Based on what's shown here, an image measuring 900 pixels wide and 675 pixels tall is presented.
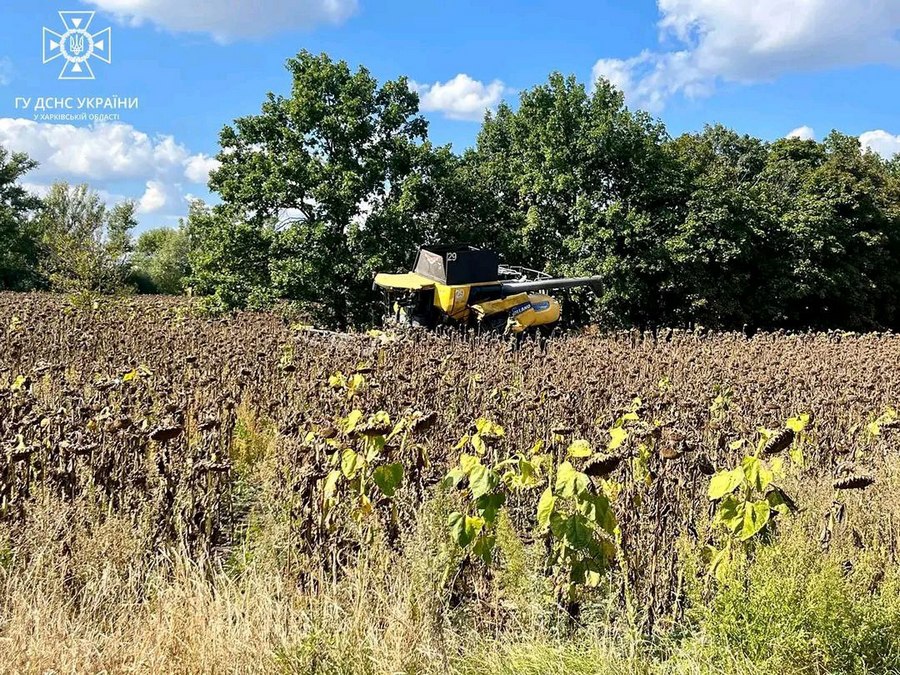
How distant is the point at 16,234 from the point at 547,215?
2625 centimetres

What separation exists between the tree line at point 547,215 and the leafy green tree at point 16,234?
9.18 meters

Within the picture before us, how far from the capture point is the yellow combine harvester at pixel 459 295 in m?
11.6

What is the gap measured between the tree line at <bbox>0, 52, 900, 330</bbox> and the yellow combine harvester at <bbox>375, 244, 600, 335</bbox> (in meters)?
3.56

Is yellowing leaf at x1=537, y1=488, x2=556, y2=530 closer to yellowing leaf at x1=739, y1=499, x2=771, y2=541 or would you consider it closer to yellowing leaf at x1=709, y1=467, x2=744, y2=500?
yellowing leaf at x1=709, y1=467, x2=744, y2=500

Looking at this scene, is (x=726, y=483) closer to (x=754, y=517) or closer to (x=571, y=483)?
(x=754, y=517)

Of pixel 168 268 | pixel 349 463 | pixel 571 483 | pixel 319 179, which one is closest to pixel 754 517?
pixel 571 483

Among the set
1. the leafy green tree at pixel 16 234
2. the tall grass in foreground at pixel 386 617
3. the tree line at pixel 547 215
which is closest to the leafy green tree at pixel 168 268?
the leafy green tree at pixel 16 234

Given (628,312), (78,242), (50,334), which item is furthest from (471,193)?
A: (50,334)

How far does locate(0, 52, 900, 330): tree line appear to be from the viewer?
627 inches

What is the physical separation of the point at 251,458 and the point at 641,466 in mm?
2837

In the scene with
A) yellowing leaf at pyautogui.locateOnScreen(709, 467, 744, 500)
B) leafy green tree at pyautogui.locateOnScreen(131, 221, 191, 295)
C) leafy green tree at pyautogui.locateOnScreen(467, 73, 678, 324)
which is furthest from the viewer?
leafy green tree at pyautogui.locateOnScreen(131, 221, 191, 295)

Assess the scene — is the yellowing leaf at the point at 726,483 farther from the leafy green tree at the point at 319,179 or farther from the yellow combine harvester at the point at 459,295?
the leafy green tree at the point at 319,179

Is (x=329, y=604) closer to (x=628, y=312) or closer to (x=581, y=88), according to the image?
(x=628, y=312)

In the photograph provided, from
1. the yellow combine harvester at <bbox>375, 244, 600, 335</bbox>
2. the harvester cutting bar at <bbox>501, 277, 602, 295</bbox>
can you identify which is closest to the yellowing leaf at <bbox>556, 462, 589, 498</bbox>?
the yellow combine harvester at <bbox>375, 244, 600, 335</bbox>
